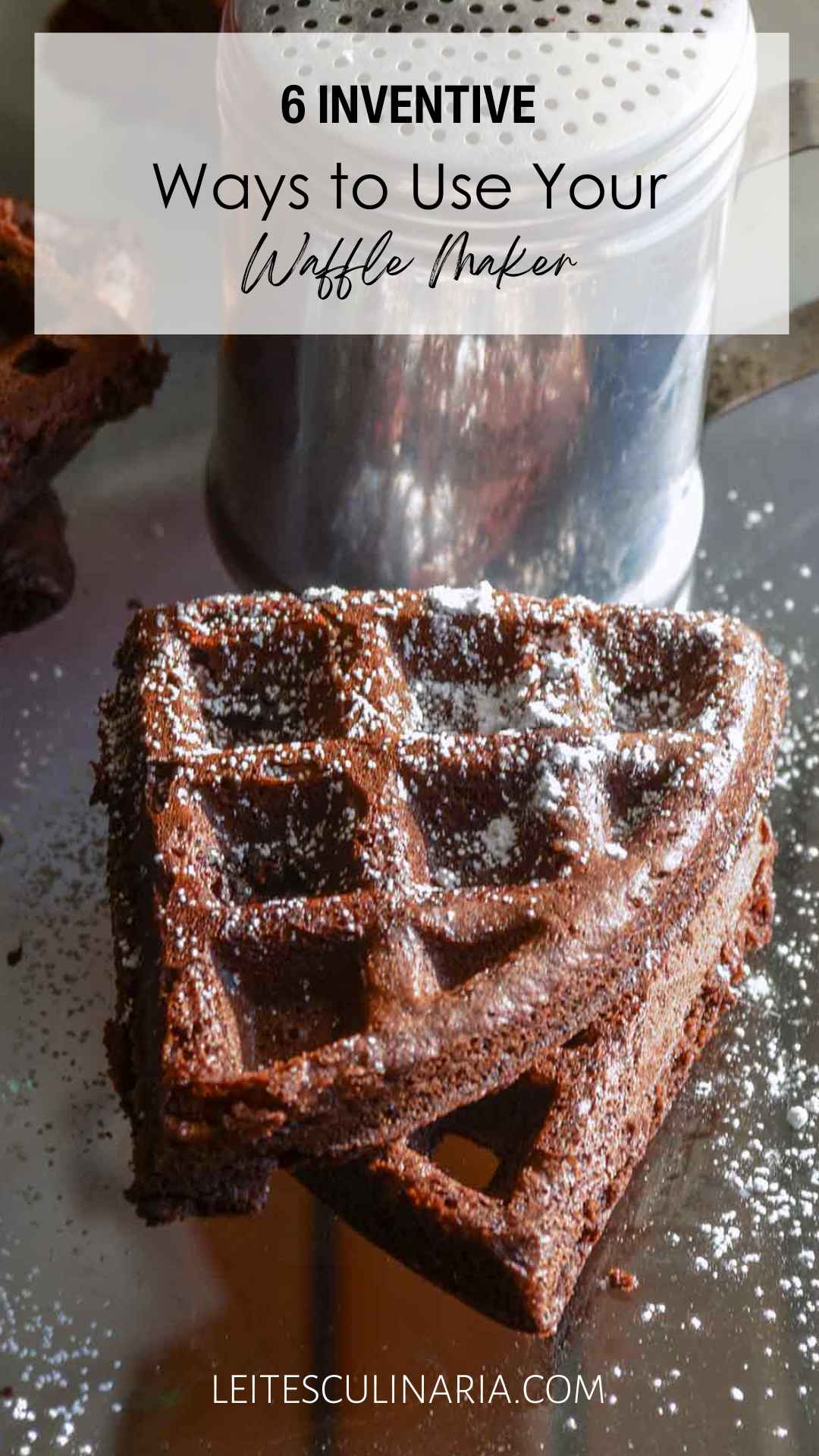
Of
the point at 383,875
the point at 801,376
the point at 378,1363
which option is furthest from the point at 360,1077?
the point at 801,376

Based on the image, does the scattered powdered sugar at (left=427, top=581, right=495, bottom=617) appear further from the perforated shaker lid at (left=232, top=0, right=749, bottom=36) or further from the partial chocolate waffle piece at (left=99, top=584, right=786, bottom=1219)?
the perforated shaker lid at (left=232, top=0, right=749, bottom=36)

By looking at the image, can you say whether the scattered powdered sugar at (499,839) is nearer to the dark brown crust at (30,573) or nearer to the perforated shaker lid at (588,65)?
the perforated shaker lid at (588,65)

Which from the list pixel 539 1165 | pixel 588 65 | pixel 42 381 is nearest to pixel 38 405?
pixel 42 381

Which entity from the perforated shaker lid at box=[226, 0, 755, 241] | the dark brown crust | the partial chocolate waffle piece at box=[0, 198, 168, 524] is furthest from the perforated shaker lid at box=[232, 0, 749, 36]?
the dark brown crust

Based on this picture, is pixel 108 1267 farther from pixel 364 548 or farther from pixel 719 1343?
pixel 364 548

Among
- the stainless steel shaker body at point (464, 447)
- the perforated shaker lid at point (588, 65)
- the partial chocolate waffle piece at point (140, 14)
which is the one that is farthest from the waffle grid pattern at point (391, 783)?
the partial chocolate waffle piece at point (140, 14)

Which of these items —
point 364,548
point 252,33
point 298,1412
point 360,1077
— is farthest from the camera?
point 364,548
